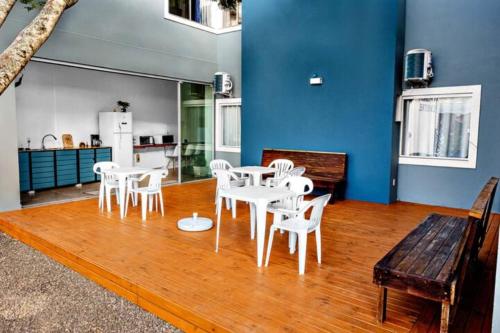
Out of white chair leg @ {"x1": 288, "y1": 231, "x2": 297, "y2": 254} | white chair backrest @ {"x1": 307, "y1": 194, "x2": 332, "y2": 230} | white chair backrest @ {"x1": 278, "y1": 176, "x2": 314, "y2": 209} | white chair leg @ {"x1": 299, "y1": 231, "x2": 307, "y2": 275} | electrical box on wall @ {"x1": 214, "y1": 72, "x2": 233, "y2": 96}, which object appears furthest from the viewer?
electrical box on wall @ {"x1": 214, "y1": 72, "x2": 233, "y2": 96}

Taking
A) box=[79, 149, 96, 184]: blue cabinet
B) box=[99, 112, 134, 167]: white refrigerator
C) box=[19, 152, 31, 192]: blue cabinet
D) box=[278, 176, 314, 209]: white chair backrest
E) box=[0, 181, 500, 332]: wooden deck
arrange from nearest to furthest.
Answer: box=[0, 181, 500, 332]: wooden deck
box=[278, 176, 314, 209]: white chair backrest
box=[19, 152, 31, 192]: blue cabinet
box=[79, 149, 96, 184]: blue cabinet
box=[99, 112, 134, 167]: white refrigerator

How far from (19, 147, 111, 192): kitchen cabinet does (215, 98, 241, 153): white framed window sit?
107 inches

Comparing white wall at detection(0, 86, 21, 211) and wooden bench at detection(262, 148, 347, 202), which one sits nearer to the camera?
white wall at detection(0, 86, 21, 211)

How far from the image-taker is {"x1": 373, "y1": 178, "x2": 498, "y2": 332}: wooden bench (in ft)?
7.52

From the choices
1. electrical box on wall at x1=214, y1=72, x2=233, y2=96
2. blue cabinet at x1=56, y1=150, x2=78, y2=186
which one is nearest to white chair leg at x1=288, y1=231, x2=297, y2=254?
electrical box on wall at x1=214, y1=72, x2=233, y2=96

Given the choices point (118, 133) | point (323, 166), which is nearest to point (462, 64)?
point (323, 166)

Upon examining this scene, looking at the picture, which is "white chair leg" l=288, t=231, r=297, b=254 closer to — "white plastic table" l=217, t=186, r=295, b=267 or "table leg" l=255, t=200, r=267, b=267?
"white plastic table" l=217, t=186, r=295, b=267

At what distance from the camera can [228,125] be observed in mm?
9172

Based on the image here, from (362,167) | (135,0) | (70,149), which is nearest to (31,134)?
(70,149)

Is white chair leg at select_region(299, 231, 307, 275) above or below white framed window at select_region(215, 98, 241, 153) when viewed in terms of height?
below

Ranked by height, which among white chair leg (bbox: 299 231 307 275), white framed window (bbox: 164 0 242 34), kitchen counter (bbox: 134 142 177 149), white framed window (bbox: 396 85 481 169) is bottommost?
white chair leg (bbox: 299 231 307 275)

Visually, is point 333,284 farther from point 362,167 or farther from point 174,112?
point 174,112

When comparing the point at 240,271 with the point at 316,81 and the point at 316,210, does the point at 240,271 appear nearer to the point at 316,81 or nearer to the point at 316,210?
the point at 316,210

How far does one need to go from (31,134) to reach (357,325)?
26.0 ft
